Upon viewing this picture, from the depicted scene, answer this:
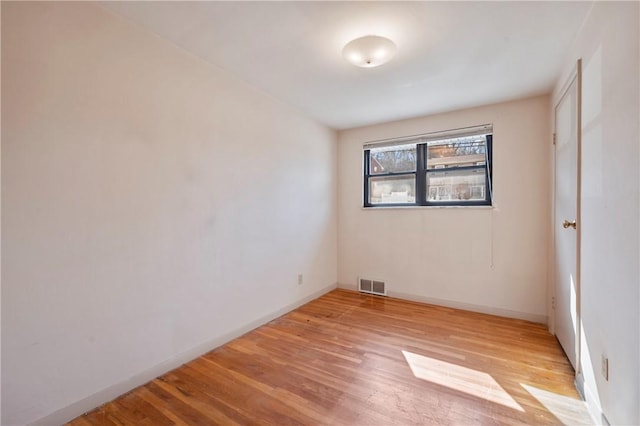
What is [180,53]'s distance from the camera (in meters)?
2.13

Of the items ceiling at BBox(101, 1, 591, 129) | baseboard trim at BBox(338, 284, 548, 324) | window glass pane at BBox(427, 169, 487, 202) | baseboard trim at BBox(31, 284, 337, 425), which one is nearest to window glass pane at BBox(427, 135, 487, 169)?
window glass pane at BBox(427, 169, 487, 202)

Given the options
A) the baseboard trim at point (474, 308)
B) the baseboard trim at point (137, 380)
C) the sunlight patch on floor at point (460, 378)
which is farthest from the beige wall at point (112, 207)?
the baseboard trim at point (474, 308)

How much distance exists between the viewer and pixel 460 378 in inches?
76.7

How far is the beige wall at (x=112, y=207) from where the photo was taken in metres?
1.42

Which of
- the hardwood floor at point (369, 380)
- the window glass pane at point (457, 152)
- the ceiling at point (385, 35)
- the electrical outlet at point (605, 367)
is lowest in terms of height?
the hardwood floor at point (369, 380)

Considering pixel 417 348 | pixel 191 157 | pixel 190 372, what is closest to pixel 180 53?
pixel 191 157

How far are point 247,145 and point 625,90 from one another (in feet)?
8.47

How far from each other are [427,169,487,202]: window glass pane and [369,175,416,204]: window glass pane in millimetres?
240

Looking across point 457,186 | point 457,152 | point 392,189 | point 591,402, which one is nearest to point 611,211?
point 591,402

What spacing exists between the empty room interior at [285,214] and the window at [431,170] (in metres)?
0.04

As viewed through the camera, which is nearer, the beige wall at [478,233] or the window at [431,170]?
the beige wall at [478,233]

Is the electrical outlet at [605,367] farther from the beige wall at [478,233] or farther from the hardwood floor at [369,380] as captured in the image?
the beige wall at [478,233]

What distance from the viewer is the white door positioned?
1.95 m

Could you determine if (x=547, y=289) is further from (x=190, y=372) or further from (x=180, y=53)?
(x=180, y=53)
